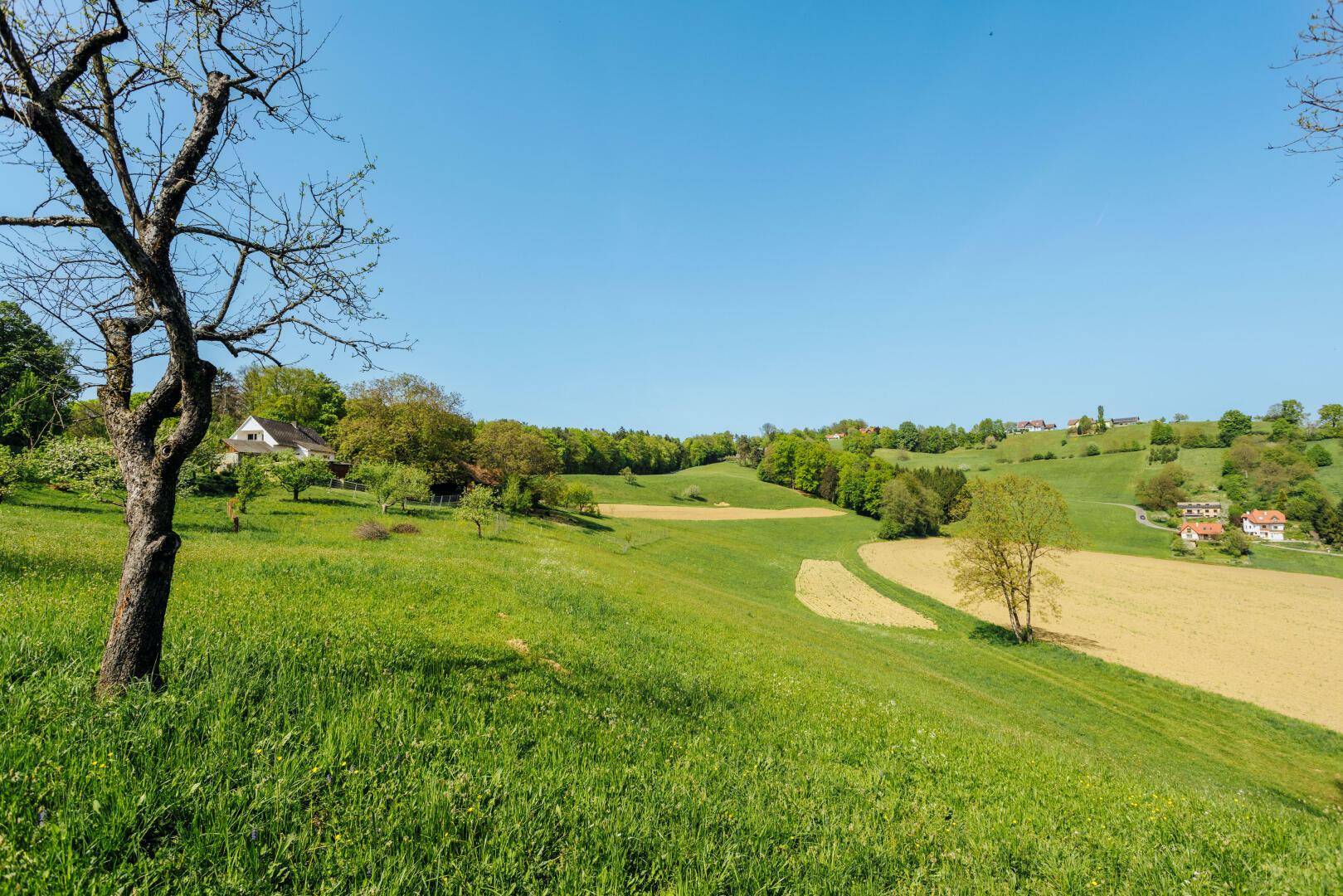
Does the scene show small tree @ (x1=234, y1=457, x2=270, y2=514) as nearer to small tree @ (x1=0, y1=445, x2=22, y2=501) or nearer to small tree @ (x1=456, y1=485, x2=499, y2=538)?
small tree @ (x1=0, y1=445, x2=22, y2=501)

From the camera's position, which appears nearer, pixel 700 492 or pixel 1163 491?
pixel 1163 491

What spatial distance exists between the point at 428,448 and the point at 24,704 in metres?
59.9

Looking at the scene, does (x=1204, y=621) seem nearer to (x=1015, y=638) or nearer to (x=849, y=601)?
(x=1015, y=638)

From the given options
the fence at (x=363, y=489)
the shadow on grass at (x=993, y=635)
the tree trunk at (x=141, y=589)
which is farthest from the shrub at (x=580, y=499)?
the tree trunk at (x=141, y=589)

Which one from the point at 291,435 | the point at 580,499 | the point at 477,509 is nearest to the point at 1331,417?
the point at 580,499

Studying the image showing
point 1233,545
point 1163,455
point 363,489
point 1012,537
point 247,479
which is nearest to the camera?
point 247,479

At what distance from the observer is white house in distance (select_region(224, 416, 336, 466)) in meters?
65.7

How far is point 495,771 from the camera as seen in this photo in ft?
15.5

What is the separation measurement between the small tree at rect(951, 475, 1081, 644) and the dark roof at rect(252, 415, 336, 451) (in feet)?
270

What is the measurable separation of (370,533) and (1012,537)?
4210 cm

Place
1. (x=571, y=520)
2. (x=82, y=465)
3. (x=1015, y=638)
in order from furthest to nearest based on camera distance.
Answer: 1. (x=571, y=520)
2. (x=1015, y=638)
3. (x=82, y=465)

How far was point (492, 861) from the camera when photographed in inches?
141

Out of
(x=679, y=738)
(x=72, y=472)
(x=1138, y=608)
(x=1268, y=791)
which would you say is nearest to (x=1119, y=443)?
(x=1138, y=608)

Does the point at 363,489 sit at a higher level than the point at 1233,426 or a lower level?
lower
